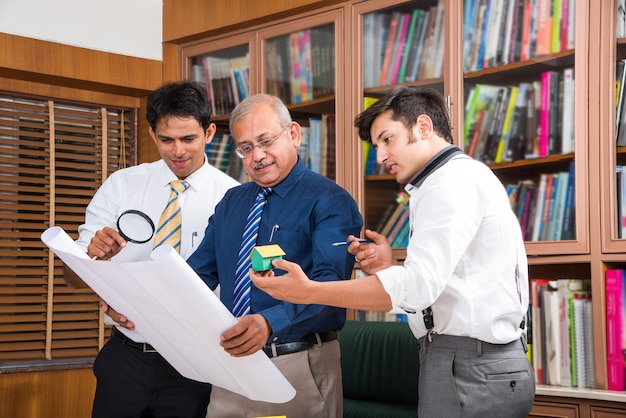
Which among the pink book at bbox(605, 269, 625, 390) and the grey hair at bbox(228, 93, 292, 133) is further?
the pink book at bbox(605, 269, 625, 390)

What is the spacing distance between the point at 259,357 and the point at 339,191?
58 cm

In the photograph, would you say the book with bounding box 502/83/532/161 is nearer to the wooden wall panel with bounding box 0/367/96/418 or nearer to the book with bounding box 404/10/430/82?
the book with bounding box 404/10/430/82

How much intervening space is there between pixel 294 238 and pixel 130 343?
2.49 ft

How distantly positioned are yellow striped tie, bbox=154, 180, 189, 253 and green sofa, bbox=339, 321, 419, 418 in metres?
0.76

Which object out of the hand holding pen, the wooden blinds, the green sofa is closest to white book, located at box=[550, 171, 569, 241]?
the green sofa

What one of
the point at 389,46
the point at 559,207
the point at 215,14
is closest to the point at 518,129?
the point at 559,207

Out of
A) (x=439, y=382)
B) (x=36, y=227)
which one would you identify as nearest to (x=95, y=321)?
(x=36, y=227)

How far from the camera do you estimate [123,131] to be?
4.36m

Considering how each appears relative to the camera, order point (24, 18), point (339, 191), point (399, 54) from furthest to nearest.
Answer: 1. point (24, 18)
2. point (399, 54)
3. point (339, 191)

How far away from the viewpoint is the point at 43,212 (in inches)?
159

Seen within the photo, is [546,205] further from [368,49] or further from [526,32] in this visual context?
[368,49]

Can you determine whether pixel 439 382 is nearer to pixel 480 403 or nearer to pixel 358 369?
pixel 480 403

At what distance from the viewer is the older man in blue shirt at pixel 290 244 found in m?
2.08

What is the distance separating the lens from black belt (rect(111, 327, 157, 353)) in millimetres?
2555
